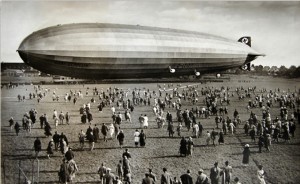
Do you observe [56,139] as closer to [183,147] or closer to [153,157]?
[153,157]

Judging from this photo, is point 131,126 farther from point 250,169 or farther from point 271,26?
point 271,26

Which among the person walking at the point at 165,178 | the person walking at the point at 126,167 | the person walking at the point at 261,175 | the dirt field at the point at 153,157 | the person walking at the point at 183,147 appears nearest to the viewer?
the person walking at the point at 165,178

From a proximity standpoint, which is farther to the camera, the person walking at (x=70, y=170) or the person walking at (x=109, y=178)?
the person walking at (x=70, y=170)

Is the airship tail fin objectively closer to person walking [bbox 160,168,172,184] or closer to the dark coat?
the dark coat

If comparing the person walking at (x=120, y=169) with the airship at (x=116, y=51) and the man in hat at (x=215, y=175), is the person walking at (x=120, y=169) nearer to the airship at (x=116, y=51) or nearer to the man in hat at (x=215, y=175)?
the man in hat at (x=215, y=175)

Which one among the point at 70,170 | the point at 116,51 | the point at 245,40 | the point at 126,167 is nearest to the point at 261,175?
the point at 126,167

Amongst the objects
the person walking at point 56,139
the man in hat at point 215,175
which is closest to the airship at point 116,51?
the person walking at point 56,139

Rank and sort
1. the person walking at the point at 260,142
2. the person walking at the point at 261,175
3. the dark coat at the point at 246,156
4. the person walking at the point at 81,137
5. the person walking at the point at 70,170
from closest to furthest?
the person walking at the point at 70,170, the person walking at the point at 261,175, the dark coat at the point at 246,156, the person walking at the point at 81,137, the person walking at the point at 260,142

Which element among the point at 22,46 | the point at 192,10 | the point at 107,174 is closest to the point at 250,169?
the point at 107,174

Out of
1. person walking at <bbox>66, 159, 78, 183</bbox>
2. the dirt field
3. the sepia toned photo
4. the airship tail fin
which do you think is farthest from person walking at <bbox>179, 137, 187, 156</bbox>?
the airship tail fin
